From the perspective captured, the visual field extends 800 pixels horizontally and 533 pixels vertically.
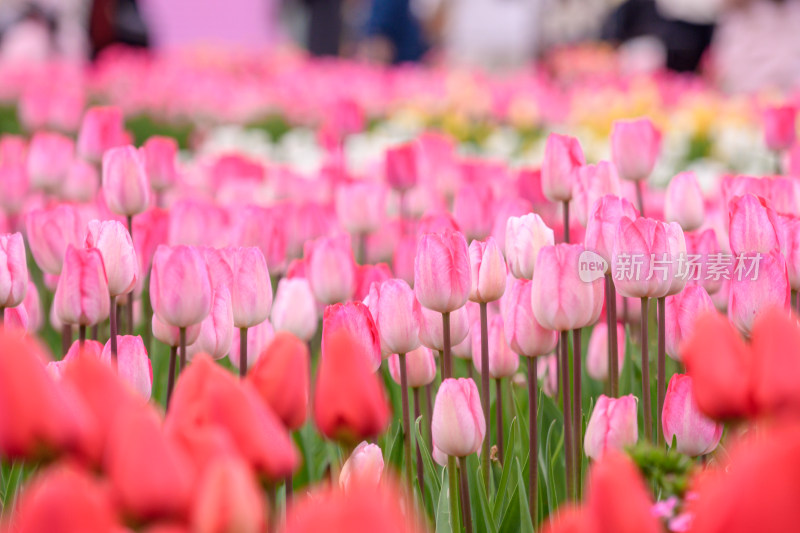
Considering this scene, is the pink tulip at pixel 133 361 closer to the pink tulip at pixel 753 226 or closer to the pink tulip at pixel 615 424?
the pink tulip at pixel 615 424

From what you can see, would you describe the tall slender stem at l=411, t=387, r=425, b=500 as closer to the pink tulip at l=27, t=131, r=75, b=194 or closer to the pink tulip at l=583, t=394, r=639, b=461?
the pink tulip at l=583, t=394, r=639, b=461

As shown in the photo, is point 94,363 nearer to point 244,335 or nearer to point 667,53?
point 244,335

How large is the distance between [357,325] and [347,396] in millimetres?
455

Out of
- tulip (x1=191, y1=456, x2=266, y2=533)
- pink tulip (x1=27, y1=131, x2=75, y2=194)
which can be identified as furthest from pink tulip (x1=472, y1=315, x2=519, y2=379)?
pink tulip (x1=27, y1=131, x2=75, y2=194)

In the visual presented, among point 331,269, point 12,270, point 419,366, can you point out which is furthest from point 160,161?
point 419,366

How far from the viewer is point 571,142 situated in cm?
181

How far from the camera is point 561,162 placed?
1810mm

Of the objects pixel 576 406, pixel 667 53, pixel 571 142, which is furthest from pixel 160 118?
pixel 667 53

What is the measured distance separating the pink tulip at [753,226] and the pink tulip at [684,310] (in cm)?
13

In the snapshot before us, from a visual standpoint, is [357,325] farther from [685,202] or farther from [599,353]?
[685,202]

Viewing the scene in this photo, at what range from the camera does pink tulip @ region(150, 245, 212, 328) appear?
4.25 ft

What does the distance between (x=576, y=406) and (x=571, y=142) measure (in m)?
0.61

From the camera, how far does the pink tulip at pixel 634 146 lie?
2018 millimetres

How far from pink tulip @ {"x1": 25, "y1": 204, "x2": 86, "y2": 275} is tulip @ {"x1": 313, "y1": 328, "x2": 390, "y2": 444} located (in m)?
1.06
